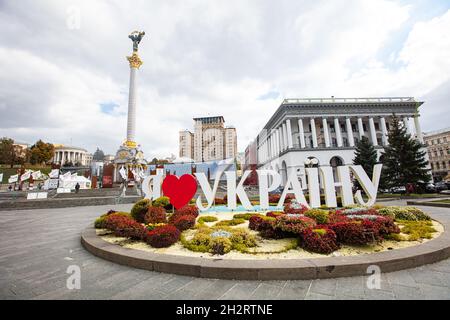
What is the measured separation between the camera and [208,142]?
101 metres

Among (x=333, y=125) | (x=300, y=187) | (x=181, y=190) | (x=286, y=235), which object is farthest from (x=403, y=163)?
(x=181, y=190)

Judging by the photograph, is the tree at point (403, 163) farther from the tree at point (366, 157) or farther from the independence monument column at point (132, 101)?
the independence monument column at point (132, 101)

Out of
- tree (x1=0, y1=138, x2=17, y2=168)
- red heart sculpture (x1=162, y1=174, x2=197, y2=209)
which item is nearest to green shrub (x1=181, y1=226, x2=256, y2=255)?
red heart sculpture (x1=162, y1=174, x2=197, y2=209)

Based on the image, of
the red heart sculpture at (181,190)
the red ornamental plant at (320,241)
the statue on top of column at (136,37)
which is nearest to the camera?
the red ornamental plant at (320,241)

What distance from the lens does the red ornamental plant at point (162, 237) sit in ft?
16.4

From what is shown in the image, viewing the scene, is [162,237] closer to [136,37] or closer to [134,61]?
[134,61]

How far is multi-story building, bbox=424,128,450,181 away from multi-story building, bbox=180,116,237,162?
66743 millimetres

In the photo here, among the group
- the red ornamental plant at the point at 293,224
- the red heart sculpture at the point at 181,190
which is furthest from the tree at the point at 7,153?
the red ornamental plant at the point at 293,224

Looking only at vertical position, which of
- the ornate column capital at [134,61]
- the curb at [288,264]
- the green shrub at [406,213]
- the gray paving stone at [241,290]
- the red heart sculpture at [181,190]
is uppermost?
the ornate column capital at [134,61]

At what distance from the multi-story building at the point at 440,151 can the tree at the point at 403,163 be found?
40541mm

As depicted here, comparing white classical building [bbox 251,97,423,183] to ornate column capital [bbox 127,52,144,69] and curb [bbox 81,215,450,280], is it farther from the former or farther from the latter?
curb [bbox 81,215,450,280]
